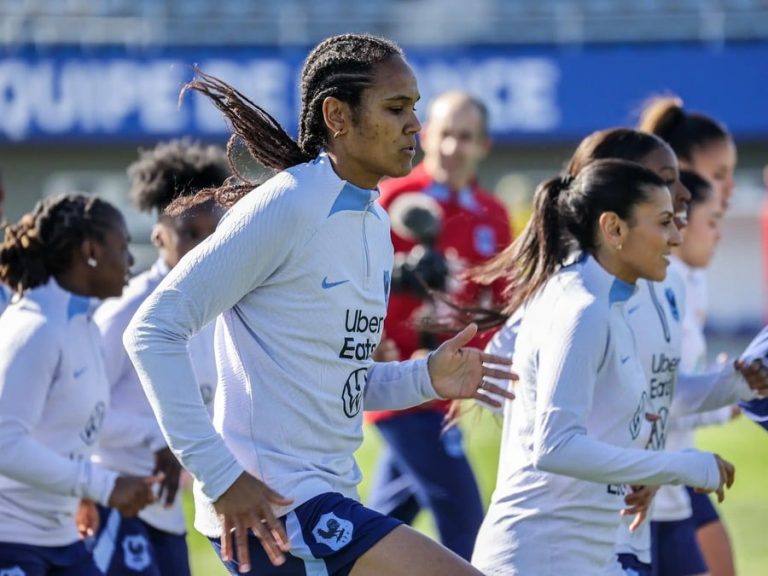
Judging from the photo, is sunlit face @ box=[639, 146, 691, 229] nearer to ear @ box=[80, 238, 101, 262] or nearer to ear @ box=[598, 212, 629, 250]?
ear @ box=[598, 212, 629, 250]

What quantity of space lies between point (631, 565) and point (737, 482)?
7233 millimetres

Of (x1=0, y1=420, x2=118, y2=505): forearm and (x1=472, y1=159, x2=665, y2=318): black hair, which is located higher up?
(x1=472, y1=159, x2=665, y2=318): black hair

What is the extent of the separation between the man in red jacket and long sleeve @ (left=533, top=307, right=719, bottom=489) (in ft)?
5.33

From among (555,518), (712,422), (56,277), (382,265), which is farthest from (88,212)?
(712,422)

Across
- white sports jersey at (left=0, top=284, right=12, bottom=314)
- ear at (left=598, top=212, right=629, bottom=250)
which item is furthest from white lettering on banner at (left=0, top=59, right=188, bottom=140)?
ear at (left=598, top=212, right=629, bottom=250)

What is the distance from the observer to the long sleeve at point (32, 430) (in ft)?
14.1

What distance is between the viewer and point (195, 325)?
3258mm

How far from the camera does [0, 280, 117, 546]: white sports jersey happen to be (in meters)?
4.35

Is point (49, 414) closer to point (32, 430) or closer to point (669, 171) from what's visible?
point (32, 430)

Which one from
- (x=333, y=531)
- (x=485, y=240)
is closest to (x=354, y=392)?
(x=333, y=531)

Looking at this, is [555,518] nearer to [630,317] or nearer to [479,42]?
[630,317]

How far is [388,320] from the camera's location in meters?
6.49

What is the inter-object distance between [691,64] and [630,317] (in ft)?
60.9

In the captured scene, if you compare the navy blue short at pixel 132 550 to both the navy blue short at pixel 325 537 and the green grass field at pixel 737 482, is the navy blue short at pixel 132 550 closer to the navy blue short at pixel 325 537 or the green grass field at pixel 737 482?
the green grass field at pixel 737 482
